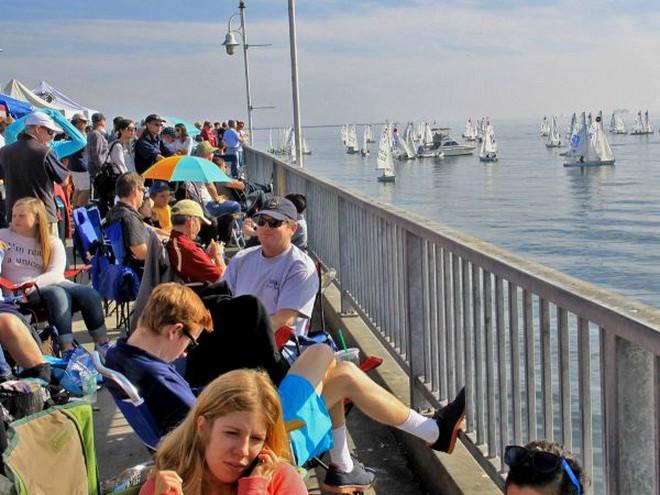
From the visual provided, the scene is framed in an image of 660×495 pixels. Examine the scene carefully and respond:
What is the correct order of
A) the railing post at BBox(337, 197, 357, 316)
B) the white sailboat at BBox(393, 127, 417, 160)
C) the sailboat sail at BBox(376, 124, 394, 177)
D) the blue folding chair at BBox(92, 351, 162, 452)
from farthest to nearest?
the white sailboat at BBox(393, 127, 417, 160) → the sailboat sail at BBox(376, 124, 394, 177) → the railing post at BBox(337, 197, 357, 316) → the blue folding chair at BBox(92, 351, 162, 452)

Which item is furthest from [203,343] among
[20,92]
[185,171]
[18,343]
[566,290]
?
[20,92]

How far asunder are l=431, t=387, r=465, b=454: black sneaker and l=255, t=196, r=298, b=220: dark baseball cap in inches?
68.0

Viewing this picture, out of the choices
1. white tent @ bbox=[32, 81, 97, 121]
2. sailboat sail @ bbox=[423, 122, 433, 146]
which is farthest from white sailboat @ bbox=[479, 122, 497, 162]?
white tent @ bbox=[32, 81, 97, 121]

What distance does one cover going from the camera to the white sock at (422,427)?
4562mm

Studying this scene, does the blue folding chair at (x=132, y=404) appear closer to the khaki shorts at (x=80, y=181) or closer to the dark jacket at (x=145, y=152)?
the dark jacket at (x=145, y=152)

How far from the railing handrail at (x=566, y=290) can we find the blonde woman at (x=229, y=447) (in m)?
1.04

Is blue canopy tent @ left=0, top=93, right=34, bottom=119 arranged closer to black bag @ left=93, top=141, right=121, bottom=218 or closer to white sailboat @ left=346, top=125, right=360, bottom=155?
black bag @ left=93, top=141, right=121, bottom=218

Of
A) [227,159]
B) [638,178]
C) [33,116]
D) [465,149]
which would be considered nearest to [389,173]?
[638,178]

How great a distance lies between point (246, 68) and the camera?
33188mm

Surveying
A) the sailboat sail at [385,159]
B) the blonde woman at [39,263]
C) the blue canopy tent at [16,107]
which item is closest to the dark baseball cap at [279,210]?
the blonde woman at [39,263]

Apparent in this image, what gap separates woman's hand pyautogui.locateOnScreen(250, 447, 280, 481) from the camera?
9.93 feet

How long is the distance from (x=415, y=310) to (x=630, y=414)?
234 centimetres

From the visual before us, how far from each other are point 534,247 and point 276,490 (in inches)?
2026

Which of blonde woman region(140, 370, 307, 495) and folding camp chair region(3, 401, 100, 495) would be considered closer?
blonde woman region(140, 370, 307, 495)
